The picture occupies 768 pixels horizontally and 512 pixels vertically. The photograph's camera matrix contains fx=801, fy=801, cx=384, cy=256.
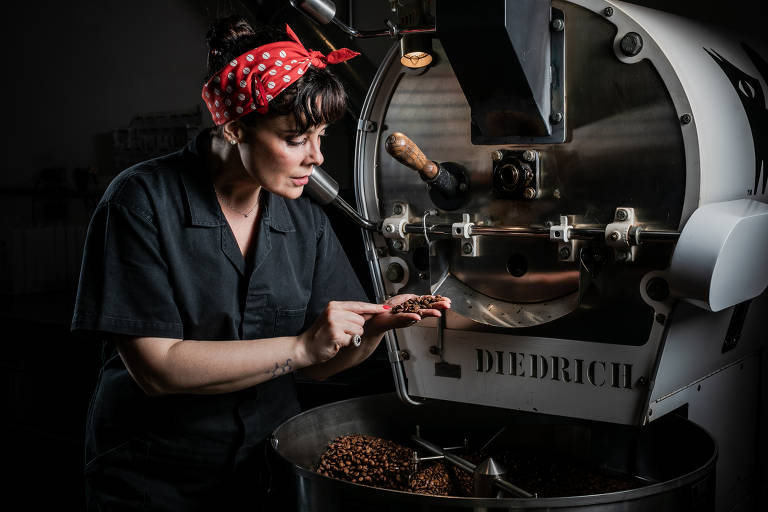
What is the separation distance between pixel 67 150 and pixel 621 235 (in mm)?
3116

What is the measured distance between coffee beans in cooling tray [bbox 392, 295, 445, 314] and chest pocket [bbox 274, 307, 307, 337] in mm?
259

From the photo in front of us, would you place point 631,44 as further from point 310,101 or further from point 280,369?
point 280,369

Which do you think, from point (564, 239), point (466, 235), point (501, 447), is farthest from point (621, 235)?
point (501, 447)

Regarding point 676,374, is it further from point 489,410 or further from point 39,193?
point 39,193

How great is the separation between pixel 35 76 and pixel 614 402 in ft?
10.6

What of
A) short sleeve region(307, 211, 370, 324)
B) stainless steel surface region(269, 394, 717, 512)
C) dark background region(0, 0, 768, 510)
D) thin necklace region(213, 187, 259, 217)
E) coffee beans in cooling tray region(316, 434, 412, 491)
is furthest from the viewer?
dark background region(0, 0, 768, 510)

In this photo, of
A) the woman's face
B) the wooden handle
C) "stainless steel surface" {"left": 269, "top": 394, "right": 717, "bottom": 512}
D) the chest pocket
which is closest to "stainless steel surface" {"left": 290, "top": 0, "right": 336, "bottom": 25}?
the woman's face

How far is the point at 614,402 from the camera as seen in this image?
1289mm

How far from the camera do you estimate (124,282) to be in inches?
53.7

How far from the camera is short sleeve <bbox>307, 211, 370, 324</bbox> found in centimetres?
167

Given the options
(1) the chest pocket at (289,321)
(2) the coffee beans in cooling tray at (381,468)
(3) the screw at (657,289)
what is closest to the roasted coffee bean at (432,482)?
(2) the coffee beans in cooling tray at (381,468)

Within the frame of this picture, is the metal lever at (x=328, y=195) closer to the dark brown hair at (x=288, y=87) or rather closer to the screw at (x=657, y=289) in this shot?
the dark brown hair at (x=288, y=87)

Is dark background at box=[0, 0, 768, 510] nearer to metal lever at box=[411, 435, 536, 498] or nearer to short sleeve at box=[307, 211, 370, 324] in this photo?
short sleeve at box=[307, 211, 370, 324]

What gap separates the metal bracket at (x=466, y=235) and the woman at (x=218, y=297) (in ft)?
0.36
